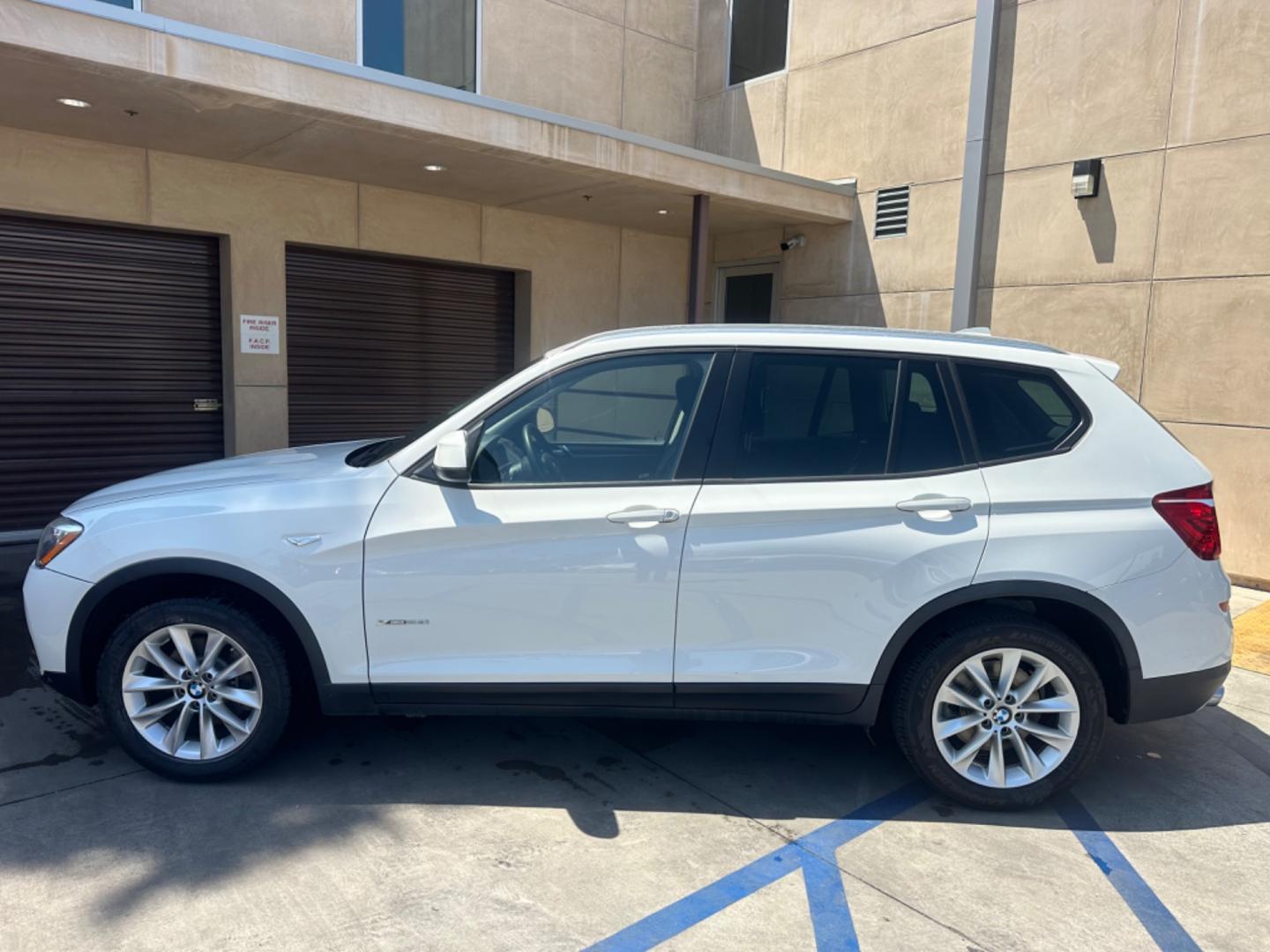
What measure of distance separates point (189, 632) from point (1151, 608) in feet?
12.3

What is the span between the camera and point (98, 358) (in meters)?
7.71

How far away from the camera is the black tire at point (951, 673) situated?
3.52 metres

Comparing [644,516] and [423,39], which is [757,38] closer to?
[423,39]

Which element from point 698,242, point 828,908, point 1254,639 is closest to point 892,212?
point 698,242

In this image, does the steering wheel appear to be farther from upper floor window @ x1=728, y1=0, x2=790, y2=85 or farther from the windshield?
upper floor window @ x1=728, y1=0, x2=790, y2=85

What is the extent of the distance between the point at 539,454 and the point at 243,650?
1392 mm

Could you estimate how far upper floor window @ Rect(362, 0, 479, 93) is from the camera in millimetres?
8656

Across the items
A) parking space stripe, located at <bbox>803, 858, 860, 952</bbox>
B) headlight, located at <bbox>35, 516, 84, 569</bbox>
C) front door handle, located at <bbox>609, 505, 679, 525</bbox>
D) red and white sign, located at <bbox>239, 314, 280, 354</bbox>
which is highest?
red and white sign, located at <bbox>239, 314, 280, 354</bbox>

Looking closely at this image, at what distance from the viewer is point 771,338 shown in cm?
370

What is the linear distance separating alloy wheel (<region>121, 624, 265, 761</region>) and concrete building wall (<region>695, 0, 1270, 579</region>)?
7446 mm

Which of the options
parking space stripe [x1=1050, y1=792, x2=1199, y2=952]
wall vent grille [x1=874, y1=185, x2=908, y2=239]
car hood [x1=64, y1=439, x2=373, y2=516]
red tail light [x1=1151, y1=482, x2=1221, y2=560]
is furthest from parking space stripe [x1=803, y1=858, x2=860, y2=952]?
wall vent grille [x1=874, y1=185, x2=908, y2=239]

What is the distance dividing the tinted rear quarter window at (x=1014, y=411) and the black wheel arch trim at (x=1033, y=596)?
1.66 ft

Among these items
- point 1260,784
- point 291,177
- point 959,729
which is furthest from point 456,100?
point 1260,784

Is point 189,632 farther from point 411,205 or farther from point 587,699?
point 411,205
